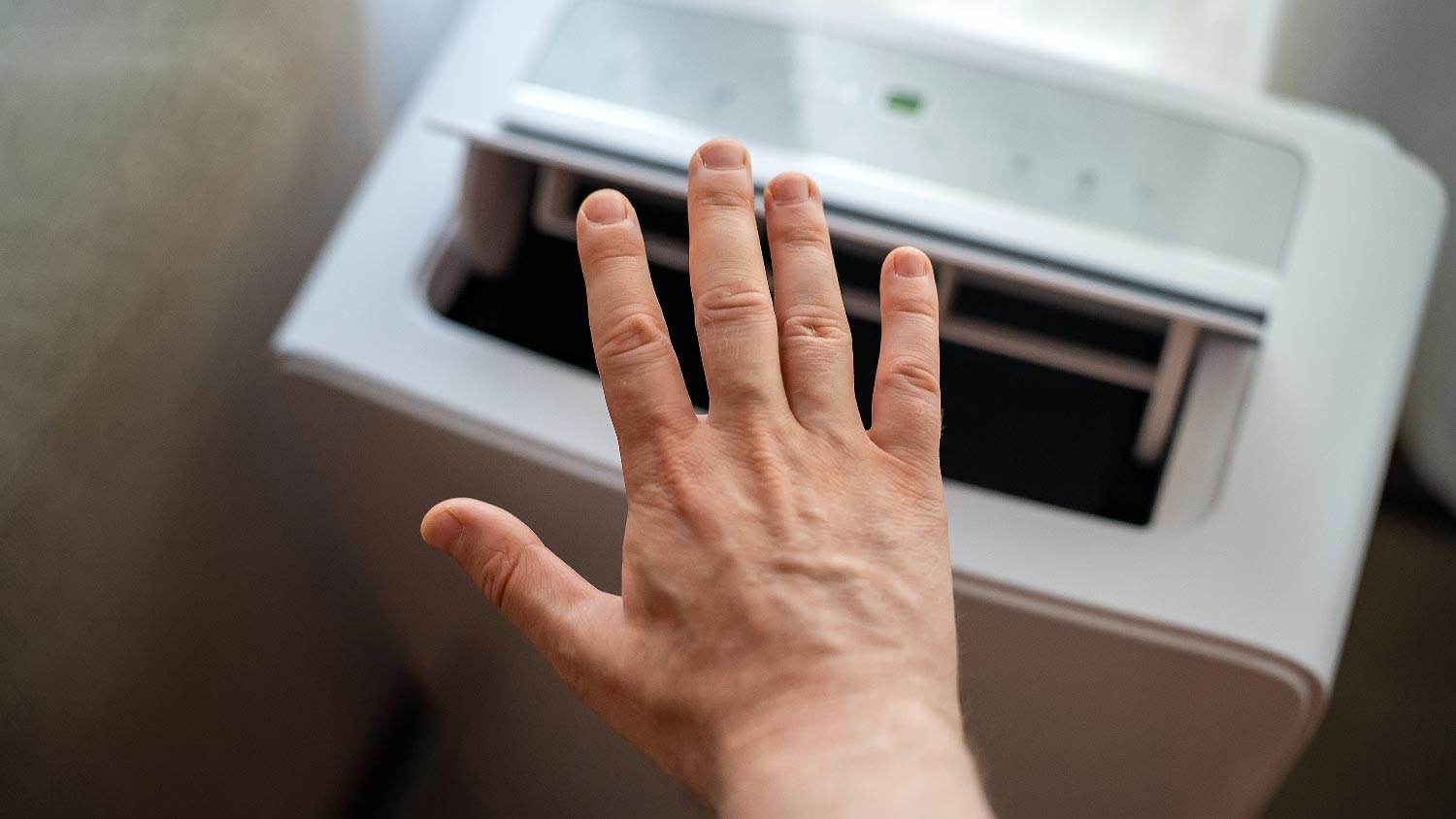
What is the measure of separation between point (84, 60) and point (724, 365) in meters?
0.40

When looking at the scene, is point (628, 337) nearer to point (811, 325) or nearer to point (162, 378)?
→ point (811, 325)

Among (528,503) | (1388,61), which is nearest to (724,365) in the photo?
(528,503)

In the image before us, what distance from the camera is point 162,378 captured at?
0.70 metres

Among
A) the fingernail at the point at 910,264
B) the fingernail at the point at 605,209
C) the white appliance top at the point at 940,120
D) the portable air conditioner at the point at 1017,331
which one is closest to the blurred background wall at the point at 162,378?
the portable air conditioner at the point at 1017,331

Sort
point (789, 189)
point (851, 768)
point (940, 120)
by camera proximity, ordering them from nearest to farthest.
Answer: point (851, 768) → point (789, 189) → point (940, 120)

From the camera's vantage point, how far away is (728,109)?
2.13 ft

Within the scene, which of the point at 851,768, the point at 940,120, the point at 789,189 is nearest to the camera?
the point at 851,768

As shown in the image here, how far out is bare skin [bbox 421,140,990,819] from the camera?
0.38 m

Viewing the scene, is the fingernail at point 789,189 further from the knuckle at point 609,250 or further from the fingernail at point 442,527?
the fingernail at point 442,527

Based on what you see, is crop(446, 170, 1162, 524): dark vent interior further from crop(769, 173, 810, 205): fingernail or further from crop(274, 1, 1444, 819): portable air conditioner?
crop(769, 173, 810, 205): fingernail

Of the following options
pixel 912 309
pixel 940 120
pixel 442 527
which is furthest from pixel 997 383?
pixel 442 527

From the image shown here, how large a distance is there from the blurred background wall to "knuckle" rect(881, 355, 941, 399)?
44 cm

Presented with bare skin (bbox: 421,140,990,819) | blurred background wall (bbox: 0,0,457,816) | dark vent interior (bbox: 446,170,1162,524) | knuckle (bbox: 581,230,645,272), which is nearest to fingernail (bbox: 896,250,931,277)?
bare skin (bbox: 421,140,990,819)

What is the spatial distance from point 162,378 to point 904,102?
1.53ft
